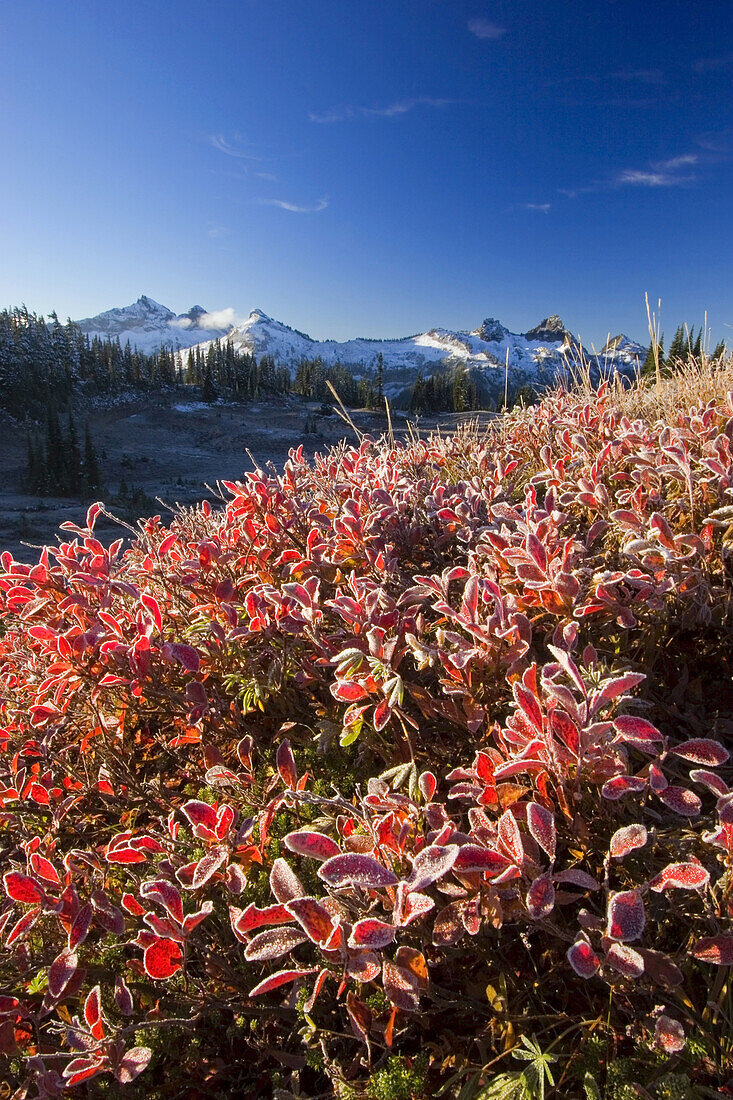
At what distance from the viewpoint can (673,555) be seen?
1.55 meters

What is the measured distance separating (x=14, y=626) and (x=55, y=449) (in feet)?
109

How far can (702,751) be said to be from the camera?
44.3 inches

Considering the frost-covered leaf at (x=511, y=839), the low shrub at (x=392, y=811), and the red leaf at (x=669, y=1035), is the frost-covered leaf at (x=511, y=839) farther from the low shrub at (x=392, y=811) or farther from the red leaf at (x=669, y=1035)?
the red leaf at (x=669, y=1035)

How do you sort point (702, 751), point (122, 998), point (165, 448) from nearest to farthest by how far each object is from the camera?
point (702, 751)
point (122, 998)
point (165, 448)

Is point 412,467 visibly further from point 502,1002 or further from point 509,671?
point 502,1002

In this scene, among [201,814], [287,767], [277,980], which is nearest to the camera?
[277,980]

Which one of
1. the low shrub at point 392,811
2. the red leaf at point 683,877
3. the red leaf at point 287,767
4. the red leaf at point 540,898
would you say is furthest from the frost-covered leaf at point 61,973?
the red leaf at point 683,877

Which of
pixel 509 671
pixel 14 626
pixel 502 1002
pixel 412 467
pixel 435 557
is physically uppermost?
pixel 412 467

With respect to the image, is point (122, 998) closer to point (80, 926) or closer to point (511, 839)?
point (80, 926)

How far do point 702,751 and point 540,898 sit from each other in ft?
1.53

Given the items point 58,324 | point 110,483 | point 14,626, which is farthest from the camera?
point 58,324

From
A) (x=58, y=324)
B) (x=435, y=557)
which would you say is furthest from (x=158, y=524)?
(x=58, y=324)

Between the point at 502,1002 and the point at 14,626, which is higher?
the point at 14,626

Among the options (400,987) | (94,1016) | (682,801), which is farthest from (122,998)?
(682,801)
